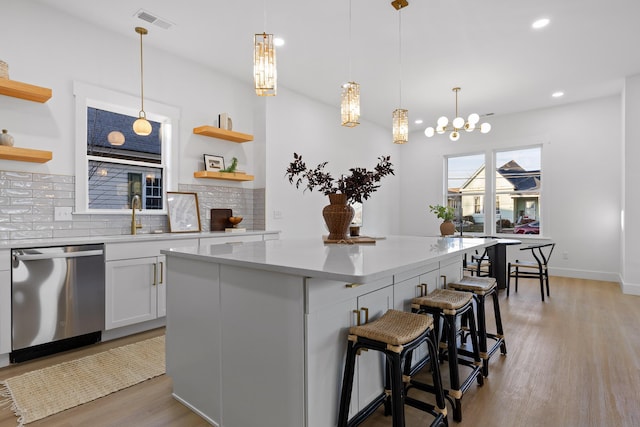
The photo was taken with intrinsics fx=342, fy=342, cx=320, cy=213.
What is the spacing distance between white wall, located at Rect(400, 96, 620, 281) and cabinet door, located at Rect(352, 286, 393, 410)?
224 inches

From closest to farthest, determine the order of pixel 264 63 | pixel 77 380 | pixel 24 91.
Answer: pixel 264 63 → pixel 77 380 → pixel 24 91

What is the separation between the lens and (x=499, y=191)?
22.6ft

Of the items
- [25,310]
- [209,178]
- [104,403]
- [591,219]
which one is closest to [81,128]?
[209,178]

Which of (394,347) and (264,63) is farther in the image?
(264,63)

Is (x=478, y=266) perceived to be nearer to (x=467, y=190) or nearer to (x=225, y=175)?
(x=467, y=190)

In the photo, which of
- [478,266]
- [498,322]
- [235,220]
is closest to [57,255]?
[235,220]

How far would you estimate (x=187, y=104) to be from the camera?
14.2ft

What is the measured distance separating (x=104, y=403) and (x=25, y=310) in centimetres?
114

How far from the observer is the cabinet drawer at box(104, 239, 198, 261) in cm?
302

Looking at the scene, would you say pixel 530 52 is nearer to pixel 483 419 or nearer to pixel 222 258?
pixel 483 419

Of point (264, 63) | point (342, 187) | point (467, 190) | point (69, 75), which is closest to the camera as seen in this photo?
point (264, 63)

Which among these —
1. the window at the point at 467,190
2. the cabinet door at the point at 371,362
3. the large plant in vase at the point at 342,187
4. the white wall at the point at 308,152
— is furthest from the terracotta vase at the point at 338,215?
the window at the point at 467,190

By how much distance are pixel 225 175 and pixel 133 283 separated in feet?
5.83

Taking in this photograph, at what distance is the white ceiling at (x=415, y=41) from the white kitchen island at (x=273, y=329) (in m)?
2.58
